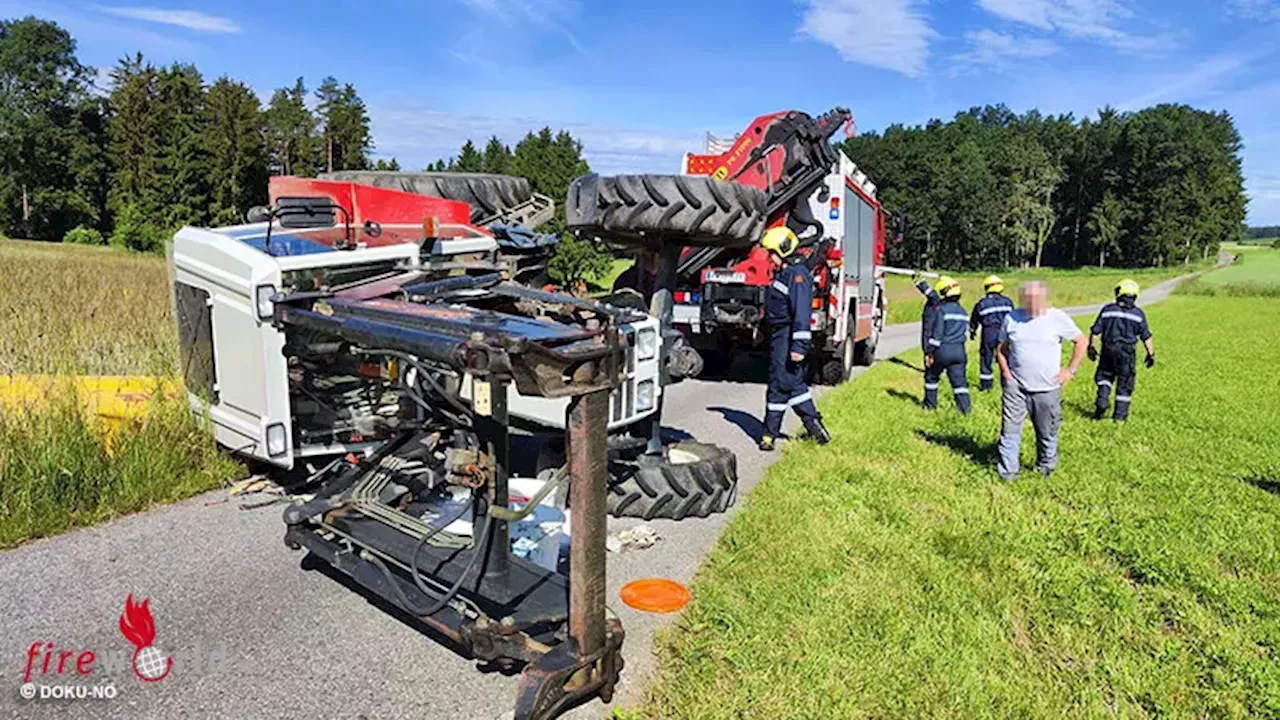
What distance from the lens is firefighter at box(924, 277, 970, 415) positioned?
8797 mm

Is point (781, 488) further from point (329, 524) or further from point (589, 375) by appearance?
point (589, 375)

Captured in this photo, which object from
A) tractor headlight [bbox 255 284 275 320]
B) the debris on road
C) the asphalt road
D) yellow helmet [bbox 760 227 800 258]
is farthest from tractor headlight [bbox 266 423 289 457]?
yellow helmet [bbox 760 227 800 258]

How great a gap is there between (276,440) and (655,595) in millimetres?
2232

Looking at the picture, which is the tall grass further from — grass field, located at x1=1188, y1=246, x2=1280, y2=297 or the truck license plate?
grass field, located at x1=1188, y1=246, x2=1280, y2=297

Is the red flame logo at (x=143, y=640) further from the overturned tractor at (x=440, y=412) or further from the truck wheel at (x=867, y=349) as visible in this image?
the truck wheel at (x=867, y=349)

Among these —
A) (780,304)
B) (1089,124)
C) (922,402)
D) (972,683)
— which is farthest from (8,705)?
(1089,124)

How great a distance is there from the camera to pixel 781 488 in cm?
582

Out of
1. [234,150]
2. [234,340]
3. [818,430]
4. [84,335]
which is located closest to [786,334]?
[818,430]

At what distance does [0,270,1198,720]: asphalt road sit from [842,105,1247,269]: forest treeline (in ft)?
238

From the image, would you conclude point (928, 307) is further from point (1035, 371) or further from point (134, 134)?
point (134, 134)

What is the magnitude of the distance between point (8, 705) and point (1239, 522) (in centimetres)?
658

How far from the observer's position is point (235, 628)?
362 cm

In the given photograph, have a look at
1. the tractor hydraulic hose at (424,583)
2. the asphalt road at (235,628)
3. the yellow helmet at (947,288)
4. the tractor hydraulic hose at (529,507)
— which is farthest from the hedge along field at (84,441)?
the yellow helmet at (947,288)

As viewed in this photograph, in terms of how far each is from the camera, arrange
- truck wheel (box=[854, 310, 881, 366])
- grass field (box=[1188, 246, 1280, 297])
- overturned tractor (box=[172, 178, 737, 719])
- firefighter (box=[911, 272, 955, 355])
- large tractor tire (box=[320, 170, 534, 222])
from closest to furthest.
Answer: overturned tractor (box=[172, 178, 737, 719])
large tractor tire (box=[320, 170, 534, 222])
firefighter (box=[911, 272, 955, 355])
truck wheel (box=[854, 310, 881, 366])
grass field (box=[1188, 246, 1280, 297])
